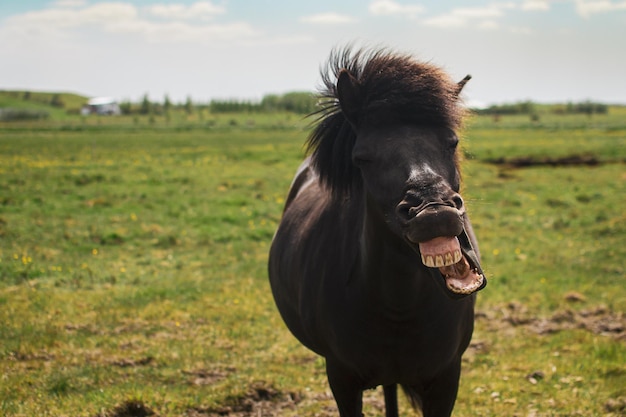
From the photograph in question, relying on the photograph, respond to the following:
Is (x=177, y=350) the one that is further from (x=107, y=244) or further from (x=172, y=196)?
(x=172, y=196)

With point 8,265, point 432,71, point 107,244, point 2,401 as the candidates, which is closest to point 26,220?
point 107,244

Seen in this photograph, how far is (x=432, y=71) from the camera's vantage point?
2932mm

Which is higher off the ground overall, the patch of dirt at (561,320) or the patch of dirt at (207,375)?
the patch of dirt at (561,320)

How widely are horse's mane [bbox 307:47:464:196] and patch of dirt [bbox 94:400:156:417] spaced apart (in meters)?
2.56

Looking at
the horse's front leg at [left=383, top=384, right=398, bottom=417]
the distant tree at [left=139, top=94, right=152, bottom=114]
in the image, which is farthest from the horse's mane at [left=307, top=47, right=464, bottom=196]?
the distant tree at [left=139, top=94, right=152, bottom=114]

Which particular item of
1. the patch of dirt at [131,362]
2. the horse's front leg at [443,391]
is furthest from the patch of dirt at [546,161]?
the horse's front leg at [443,391]

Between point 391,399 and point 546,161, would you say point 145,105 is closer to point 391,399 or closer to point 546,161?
point 546,161

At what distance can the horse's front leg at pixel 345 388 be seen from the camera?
344cm

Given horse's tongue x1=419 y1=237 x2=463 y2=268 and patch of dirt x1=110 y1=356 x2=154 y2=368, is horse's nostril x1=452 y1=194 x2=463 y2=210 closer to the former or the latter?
horse's tongue x1=419 y1=237 x2=463 y2=268

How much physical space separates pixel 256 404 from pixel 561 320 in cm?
404

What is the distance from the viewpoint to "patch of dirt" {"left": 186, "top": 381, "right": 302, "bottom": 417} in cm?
488

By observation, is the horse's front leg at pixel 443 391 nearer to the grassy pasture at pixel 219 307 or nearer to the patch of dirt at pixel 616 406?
the grassy pasture at pixel 219 307

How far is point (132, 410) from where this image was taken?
473 centimetres

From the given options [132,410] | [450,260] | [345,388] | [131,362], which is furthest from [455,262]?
[131,362]
